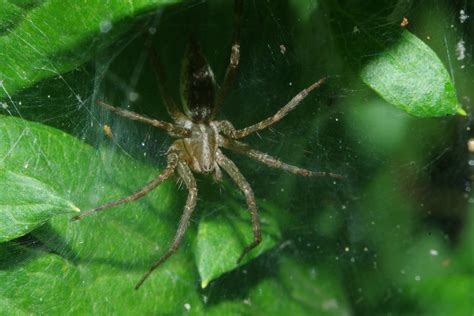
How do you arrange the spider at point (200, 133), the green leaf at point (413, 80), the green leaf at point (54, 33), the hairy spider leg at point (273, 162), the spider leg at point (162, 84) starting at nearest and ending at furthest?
the green leaf at point (54, 33)
the green leaf at point (413, 80)
the spider leg at point (162, 84)
the spider at point (200, 133)
the hairy spider leg at point (273, 162)

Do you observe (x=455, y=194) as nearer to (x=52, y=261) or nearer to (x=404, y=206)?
(x=404, y=206)

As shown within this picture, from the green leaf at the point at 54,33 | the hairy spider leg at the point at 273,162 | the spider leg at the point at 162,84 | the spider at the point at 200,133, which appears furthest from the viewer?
the hairy spider leg at the point at 273,162

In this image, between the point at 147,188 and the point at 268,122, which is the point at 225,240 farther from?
the point at 268,122

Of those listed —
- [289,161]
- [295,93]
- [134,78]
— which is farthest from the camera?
[289,161]

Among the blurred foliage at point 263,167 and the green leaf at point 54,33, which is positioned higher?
the green leaf at point 54,33

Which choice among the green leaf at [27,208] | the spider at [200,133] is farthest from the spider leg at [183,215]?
the green leaf at [27,208]

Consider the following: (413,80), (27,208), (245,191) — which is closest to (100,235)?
(27,208)

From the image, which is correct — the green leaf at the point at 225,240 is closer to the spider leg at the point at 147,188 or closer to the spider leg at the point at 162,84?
the spider leg at the point at 147,188

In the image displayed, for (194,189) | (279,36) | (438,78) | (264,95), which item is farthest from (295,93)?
(438,78)
